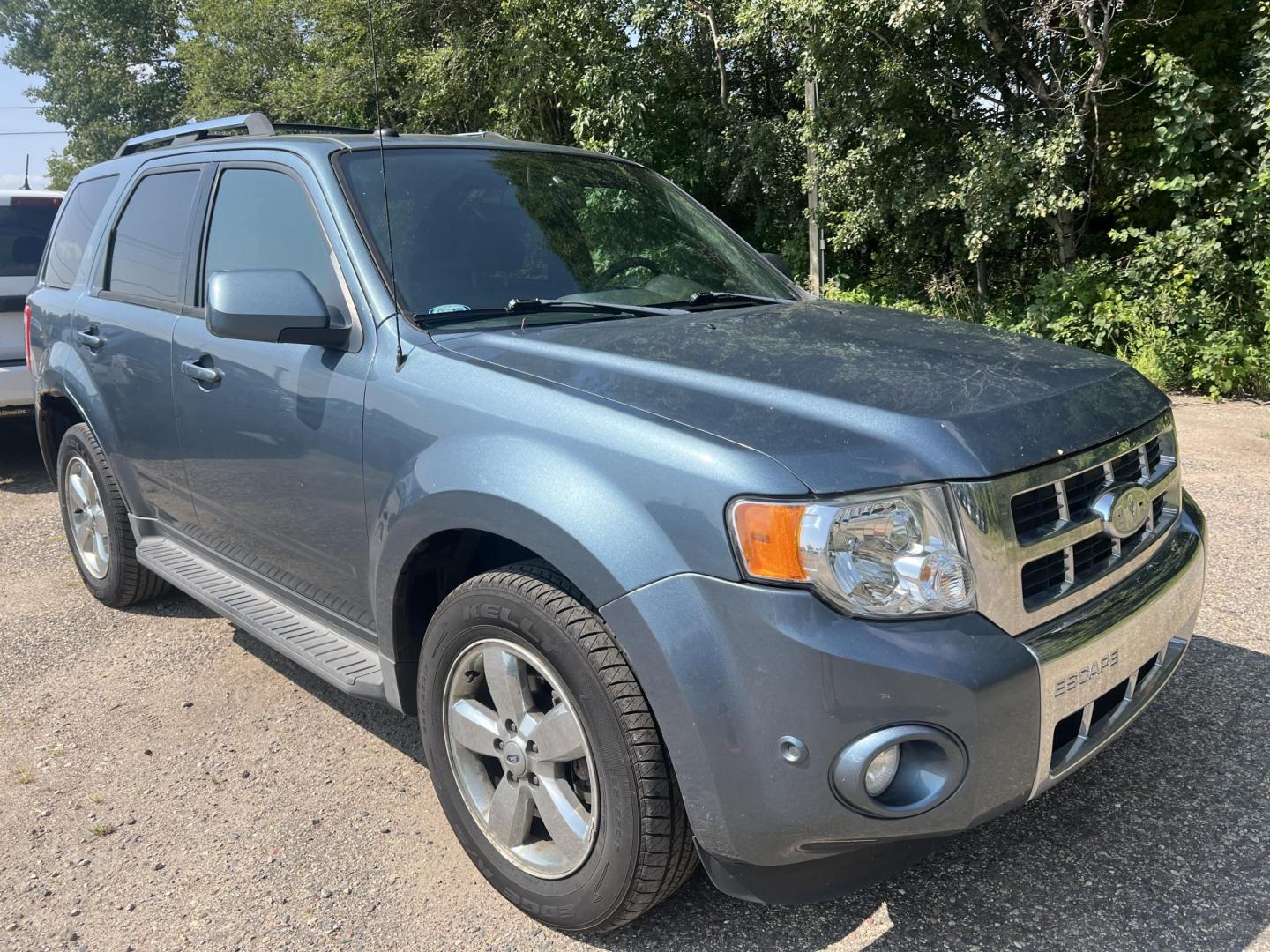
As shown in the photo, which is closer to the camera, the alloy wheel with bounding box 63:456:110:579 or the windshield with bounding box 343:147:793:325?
the windshield with bounding box 343:147:793:325

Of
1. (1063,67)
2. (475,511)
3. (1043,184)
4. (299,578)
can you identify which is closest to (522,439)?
(475,511)

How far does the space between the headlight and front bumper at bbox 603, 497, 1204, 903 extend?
0.12 feet

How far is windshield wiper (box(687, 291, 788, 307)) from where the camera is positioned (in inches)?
125

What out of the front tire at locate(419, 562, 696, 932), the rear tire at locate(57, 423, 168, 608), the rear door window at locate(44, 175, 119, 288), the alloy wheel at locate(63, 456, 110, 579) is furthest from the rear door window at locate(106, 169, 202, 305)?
the front tire at locate(419, 562, 696, 932)

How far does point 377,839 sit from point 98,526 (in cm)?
252

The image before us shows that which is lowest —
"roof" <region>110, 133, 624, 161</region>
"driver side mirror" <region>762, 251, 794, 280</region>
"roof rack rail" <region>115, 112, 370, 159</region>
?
"driver side mirror" <region>762, 251, 794, 280</region>

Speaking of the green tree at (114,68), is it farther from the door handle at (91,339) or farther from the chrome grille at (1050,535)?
the chrome grille at (1050,535)

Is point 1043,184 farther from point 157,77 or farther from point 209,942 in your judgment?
point 157,77

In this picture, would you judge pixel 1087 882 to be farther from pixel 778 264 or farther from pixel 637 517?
pixel 778 264

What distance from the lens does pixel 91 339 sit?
4023mm

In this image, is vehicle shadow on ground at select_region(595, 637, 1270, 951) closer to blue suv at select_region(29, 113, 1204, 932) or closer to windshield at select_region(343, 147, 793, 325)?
blue suv at select_region(29, 113, 1204, 932)

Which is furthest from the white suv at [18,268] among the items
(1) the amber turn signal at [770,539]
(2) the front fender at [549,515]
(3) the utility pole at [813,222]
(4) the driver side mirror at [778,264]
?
(3) the utility pole at [813,222]

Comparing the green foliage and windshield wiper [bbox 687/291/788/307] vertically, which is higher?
the green foliage

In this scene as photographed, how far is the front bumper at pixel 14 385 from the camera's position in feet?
21.4
